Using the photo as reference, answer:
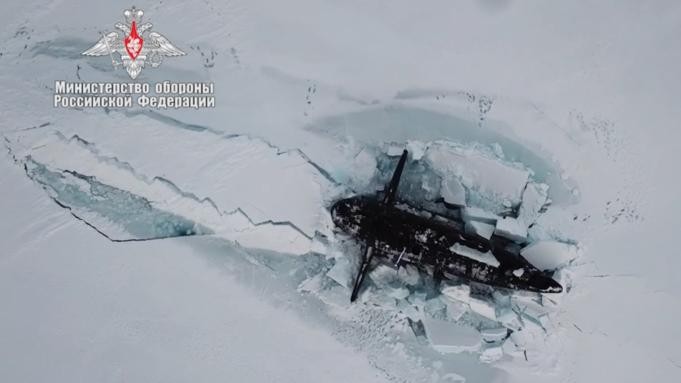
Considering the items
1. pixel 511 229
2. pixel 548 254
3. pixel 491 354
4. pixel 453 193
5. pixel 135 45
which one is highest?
pixel 135 45

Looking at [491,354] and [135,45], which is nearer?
[491,354]

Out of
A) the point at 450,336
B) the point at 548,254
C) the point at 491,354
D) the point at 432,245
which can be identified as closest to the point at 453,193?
the point at 432,245

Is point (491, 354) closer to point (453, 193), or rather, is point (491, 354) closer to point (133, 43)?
point (453, 193)

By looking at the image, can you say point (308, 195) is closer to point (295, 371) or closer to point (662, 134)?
point (295, 371)

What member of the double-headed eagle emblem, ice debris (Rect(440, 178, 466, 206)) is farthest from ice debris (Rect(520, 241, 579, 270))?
the double-headed eagle emblem

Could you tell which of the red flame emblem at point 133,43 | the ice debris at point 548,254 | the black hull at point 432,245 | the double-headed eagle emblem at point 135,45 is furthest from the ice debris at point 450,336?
the red flame emblem at point 133,43

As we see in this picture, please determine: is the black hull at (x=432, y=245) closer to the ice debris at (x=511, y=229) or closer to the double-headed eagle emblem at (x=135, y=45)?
the ice debris at (x=511, y=229)

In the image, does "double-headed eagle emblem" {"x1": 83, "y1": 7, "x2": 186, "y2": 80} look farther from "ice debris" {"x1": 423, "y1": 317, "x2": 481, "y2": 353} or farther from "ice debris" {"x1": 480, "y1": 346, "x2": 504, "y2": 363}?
"ice debris" {"x1": 480, "y1": 346, "x2": 504, "y2": 363}
